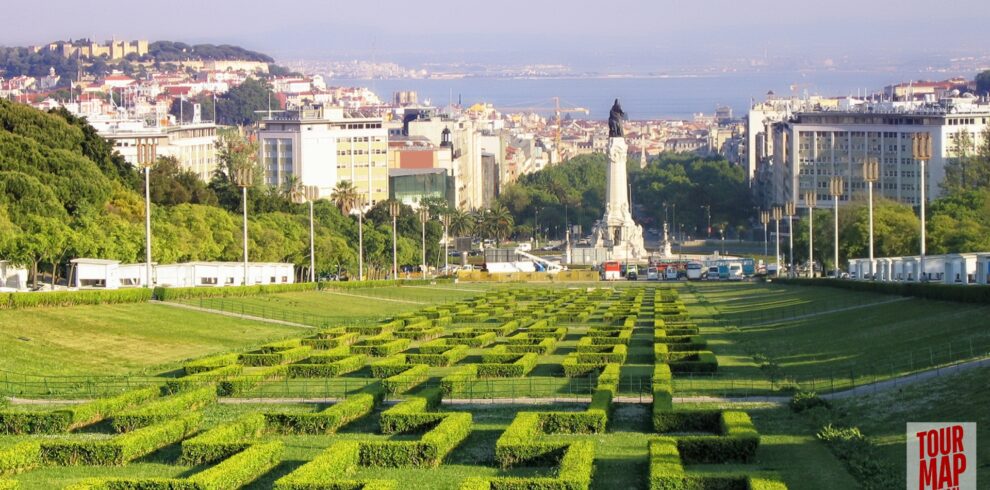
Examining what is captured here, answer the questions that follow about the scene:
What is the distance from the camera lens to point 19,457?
31719mm

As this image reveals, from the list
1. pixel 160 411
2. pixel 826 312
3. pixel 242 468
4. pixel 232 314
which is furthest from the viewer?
pixel 826 312

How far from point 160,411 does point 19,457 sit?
6151 millimetres

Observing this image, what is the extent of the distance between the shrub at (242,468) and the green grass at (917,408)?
11.6 meters

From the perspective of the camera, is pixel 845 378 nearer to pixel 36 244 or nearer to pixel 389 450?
pixel 389 450

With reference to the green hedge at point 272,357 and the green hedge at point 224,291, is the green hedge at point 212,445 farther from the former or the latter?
the green hedge at point 224,291

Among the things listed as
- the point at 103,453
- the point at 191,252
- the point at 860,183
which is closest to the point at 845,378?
the point at 103,453

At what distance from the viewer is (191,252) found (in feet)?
300

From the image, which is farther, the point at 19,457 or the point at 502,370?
the point at 502,370

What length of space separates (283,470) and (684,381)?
16.7 meters

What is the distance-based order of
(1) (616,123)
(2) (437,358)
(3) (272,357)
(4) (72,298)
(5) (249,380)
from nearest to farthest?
1. (5) (249,380)
2. (3) (272,357)
3. (2) (437,358)
4. (4) (72,298)
5. (1) (616,123)

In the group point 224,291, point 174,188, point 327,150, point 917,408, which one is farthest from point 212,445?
point 327,150

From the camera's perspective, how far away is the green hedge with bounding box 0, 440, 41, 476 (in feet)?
103

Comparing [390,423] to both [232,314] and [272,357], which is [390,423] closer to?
[272,357]

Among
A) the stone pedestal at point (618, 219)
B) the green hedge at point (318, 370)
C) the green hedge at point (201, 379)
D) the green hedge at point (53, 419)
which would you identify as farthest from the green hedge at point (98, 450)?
the stone pedestal at point (618, 219)
